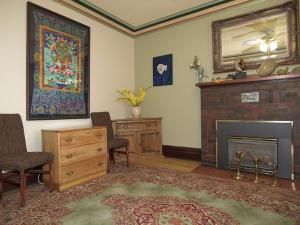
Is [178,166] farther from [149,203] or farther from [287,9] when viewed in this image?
[287,9]

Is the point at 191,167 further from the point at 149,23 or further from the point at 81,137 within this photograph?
the point at 149,23

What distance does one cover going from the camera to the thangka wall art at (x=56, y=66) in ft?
8.87

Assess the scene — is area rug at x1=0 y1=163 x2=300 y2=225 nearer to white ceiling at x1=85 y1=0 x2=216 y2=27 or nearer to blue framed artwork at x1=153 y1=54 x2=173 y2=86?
blue framed artwork at x1=153 y1=54 x2=173 y2=86

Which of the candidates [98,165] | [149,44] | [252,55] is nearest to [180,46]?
[149,44]

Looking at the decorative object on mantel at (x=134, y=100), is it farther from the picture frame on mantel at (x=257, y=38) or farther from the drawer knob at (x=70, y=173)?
the drawer knob at (x=70, y=173)

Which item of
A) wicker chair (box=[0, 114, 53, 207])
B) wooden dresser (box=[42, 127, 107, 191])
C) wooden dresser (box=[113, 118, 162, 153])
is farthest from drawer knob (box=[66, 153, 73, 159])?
wooden dresser (box=[113, 118, 162, 153])

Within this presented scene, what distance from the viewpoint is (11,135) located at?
7.59 ft

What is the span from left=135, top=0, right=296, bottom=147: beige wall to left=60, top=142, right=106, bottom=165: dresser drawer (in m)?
1.66

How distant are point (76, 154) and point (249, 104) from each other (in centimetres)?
266

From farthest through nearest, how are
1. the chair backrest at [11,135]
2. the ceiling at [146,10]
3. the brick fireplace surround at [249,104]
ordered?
the ceiling at [146,10]
the brick fireplace surround at [249,104]
the chair backrest at [11,135]

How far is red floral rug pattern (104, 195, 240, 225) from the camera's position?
5.48 ft

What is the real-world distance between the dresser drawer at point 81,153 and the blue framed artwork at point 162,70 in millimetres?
1928

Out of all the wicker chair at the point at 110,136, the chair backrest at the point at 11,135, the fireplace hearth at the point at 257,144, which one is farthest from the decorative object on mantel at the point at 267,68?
the chair backrest at the point at 11,135

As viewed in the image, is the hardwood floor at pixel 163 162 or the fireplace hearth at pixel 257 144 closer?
the fireplace hearth at pixel 257 144
